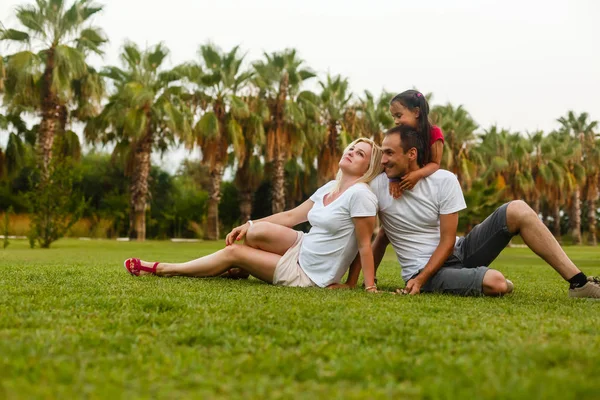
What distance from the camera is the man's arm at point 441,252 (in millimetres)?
4789

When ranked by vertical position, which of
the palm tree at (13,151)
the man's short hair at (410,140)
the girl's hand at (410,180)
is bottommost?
the girl's hand at (410,180)

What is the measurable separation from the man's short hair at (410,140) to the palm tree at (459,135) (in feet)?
116

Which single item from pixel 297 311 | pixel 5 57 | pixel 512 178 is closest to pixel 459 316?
pixel 297 311

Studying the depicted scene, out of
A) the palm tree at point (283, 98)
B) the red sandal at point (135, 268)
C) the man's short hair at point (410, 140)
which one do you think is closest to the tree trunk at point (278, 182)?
the palm tree at point (283, 98)

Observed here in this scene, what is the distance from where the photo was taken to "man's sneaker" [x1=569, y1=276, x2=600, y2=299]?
15.5 feet

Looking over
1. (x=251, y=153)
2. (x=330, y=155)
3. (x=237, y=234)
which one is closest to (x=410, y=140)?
(x=237, y=234)

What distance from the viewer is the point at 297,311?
11.9 ft

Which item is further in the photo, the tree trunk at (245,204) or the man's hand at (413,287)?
the tree trunk at (245,204)

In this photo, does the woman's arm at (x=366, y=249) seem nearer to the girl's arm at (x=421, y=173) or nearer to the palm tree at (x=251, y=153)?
the girl's arm at (x=421, y=173)

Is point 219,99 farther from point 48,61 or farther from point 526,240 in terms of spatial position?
point 526,240

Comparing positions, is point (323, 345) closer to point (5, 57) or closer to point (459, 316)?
point (459, 316)

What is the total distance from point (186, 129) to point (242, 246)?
23.2 metres

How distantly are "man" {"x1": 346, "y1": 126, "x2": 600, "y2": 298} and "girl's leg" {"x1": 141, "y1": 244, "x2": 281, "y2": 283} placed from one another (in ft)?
3.69

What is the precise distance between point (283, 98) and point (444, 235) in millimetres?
27537
